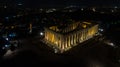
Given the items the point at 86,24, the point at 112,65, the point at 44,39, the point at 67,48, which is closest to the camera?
the point at 112,65

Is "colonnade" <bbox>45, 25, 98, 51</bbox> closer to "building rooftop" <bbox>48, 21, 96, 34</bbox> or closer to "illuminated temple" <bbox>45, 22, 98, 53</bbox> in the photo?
"illuminated temple" <bbox>45, 22, 98, 53</bbox>

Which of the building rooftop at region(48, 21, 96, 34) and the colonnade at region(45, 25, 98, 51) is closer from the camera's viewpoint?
the colonnade at region(45, 25, 98, 51)

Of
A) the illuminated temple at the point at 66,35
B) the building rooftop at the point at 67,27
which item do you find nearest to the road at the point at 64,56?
the illuminated temple at the point at 66,35

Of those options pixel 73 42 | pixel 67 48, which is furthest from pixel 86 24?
pixel 67 48

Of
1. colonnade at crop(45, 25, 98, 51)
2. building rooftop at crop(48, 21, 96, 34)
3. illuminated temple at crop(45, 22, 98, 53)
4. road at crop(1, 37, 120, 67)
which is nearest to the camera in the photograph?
road at crop(1, 37, 120, 67)

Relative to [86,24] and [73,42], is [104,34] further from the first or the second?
[73,42]

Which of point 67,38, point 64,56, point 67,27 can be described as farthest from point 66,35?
point 67,27

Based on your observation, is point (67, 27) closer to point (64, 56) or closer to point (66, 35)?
point (66, 35)

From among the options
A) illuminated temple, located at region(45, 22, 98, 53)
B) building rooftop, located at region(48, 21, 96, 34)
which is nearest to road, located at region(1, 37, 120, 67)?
illuminated temple, located at region(45, 22, 98, 53)

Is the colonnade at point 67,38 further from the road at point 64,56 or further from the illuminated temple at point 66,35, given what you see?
the road at point 64,56
